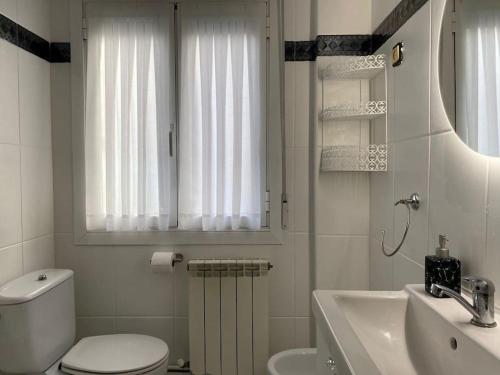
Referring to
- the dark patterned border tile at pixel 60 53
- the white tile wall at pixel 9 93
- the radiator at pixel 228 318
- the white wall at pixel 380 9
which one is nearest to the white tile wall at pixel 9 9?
the white tile wall at pixel 9 93

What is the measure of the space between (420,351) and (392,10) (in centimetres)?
136

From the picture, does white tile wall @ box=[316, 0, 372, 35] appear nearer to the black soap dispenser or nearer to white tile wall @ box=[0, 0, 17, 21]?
the black soap dispenser

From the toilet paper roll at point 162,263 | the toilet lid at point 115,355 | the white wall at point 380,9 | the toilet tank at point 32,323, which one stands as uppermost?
the white wall at point 380,9

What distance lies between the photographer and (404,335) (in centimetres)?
98

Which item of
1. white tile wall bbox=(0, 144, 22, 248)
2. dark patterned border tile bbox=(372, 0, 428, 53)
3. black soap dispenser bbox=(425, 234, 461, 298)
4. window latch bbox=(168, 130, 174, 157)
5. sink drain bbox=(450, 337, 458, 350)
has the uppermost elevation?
dark patterned border tile bbox=(372, 0, 428, 53)

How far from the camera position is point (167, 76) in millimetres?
1878

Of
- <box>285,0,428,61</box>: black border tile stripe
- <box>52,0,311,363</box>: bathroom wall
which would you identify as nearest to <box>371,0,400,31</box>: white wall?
<box>285,0,428,61</box>: black border tile stripe

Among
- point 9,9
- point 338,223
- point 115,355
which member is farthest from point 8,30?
point 338,223

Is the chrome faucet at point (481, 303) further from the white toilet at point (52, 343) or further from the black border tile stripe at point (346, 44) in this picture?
the white toilet at point (52, 343)

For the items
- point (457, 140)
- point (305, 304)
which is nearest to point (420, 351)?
point (457, 140)

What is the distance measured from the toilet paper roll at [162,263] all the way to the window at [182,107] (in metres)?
0.17

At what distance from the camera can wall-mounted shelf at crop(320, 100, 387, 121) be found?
1.54 m

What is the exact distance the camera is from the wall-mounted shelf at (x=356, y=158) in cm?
154

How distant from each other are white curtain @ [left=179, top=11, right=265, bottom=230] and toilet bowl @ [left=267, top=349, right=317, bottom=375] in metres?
0.75
